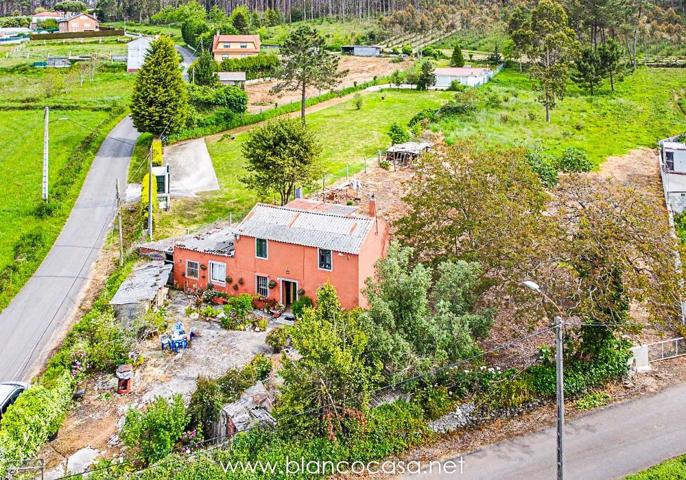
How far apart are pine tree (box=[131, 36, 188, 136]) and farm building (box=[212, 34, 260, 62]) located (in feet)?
144

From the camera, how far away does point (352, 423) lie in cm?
2148

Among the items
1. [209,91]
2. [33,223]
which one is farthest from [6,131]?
[33,223]

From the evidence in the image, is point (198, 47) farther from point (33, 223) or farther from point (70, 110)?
point (33, 223)

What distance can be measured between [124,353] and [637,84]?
8150cm

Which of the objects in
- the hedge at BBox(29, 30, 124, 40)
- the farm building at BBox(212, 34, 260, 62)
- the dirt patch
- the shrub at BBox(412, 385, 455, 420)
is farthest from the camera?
the hedge at BBox(29, 30, 124, 40)

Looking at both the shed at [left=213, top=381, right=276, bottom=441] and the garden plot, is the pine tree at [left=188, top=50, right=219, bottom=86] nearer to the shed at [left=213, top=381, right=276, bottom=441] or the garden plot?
the garden plot

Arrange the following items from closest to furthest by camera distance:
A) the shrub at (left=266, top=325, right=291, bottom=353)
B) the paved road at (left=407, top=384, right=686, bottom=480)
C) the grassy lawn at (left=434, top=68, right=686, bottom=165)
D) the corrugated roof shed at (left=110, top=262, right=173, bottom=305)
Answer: the paved road at (left=407, top=384, right=686, bottom=480)
the shrub at (left=266, top=325, right=291, bottom=353)
the corrugated roof shed at (left=110, top=262, right=173, bottom=305)
the grassy lawn at (left=434, top=68, right=686, bottom=165)

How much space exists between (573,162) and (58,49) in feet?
298

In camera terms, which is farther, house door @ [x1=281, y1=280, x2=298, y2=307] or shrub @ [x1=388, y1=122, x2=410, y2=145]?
shrub @ [x1=388, y1=122, x2=410, y2=145]

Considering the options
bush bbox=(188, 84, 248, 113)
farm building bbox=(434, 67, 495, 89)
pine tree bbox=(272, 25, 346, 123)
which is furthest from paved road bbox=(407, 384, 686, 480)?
farm building bbox=(434, 67, 495, 89)

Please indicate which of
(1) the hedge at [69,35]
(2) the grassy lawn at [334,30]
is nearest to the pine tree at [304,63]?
(2) the grassy lawn at [334,30]

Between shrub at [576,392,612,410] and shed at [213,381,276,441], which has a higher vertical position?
shed at [213,381,276,441]

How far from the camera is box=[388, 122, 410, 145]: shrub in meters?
61.0

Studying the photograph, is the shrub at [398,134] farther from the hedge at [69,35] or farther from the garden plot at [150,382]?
the hedge at [69,35]
